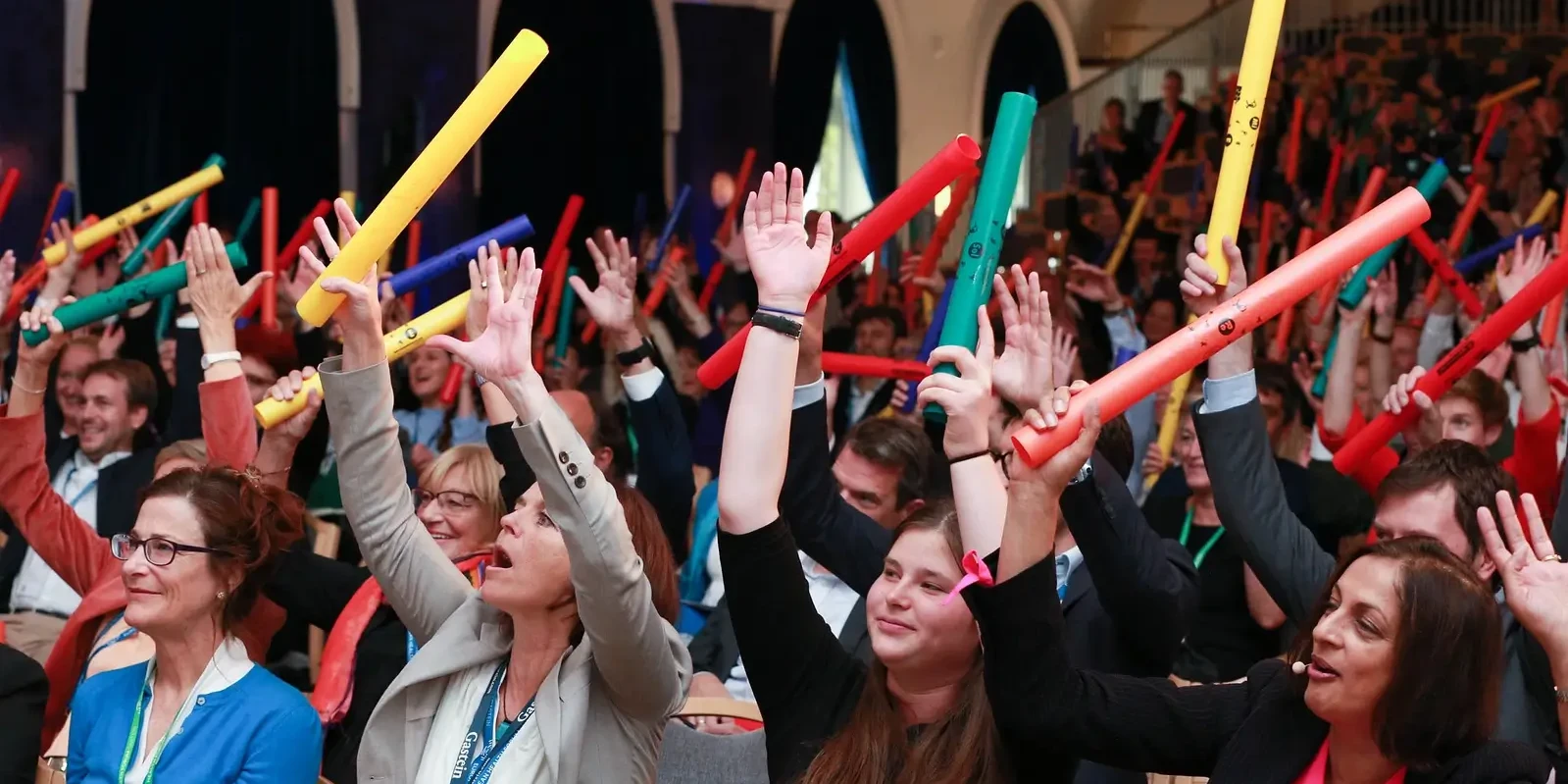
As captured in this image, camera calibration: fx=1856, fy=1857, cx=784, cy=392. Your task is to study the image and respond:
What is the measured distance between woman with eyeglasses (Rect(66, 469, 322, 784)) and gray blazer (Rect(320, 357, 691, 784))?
0.64 ft

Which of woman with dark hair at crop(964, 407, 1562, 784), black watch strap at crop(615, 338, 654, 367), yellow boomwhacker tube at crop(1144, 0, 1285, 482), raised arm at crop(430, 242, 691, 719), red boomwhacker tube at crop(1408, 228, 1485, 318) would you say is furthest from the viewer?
red boomwhacker tube at crop(1408, 228, 1485, 318)

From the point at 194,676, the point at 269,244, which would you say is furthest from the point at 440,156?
the point at 269,244

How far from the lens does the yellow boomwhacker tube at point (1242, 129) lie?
2.12 meters

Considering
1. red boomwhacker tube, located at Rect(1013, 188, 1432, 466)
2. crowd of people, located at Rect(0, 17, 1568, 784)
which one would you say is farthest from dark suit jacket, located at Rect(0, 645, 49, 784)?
red boomwhacker tube, located at Rect(1013, 188, 1432, 466)

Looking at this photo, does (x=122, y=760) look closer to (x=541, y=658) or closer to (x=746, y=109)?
(x=541, y=658)

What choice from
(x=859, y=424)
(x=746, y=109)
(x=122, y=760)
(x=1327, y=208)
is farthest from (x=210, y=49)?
(x=122, y=760)

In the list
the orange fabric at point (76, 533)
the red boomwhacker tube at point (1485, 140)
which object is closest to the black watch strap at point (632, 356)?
the orange fabric at point (76, 533)

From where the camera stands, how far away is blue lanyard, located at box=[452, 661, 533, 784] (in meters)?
2.15

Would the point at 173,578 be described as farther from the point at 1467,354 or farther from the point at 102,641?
the point at 1467,354

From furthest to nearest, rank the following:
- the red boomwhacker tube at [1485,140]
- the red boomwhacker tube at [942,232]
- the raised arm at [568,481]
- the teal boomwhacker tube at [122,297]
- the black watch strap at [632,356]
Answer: the red boomwhacker tube at [1485,140]
the red boomwhacker tube at [942,232]
the black watch strap at [632,356]
the teal boomwhacker tube at [122,297]
the raised arm at [568,481]

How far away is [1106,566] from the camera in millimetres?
2223

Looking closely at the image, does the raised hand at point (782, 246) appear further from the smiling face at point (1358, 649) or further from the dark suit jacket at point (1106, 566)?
the smiling face at point (1358, 649)

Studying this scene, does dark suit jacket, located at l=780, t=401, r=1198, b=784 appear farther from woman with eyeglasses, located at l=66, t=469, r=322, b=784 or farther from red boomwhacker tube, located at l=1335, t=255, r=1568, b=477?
woman with eyeglasses, located at l=66, t=469, r=322, b=784

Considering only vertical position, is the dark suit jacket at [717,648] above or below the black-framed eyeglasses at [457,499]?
below
